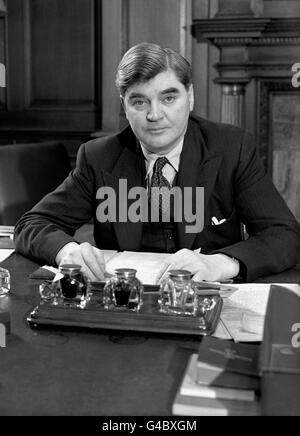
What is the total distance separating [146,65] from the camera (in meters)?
1.96

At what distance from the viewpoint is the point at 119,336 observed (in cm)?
Answer: 131

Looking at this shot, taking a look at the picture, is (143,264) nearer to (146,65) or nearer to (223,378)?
(146,65)

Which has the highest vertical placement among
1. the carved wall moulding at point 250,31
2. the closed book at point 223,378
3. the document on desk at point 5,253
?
the carved wall moulding at point 250,31

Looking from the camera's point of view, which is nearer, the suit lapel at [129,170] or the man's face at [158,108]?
the man's face at [158,108]

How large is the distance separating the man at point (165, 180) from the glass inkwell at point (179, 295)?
1.57 feet

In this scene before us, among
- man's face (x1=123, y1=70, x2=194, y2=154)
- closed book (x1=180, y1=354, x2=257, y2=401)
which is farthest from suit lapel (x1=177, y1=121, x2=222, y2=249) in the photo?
closed book (x1=180, y1=354, x2=257, y2=401)

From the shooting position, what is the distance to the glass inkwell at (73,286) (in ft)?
4.56

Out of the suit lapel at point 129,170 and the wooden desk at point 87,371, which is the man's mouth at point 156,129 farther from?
the wooden desk at point 87,371

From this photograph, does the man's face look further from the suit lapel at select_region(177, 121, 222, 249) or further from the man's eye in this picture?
the suit lapel at select_region(177, 121, 222, 249)

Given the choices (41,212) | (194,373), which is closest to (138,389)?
(194,373)

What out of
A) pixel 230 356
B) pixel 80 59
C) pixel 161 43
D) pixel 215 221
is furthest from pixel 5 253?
pixel 80 59

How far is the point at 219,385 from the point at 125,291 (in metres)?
0.38

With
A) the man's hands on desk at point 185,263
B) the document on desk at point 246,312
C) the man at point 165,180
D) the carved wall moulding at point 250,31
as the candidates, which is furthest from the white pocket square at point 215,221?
the carved wall moulding at point 250,31
